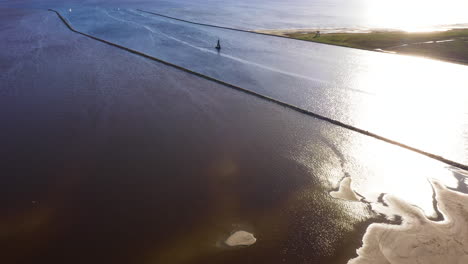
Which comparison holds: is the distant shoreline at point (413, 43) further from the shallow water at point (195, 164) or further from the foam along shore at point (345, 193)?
the foam along shore at point (345, 193)

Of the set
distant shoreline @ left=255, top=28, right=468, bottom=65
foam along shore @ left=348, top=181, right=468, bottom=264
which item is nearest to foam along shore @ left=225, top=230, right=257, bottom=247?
foam along shore @ left=348, top=181, right=468, bottom=264

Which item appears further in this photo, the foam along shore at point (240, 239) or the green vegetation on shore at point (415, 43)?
the green vegetation on shore at point (415, 43)

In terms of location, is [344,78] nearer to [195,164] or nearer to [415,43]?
[195,164]

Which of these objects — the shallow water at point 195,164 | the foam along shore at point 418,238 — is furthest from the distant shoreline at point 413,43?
the foam along shore at point 418,238

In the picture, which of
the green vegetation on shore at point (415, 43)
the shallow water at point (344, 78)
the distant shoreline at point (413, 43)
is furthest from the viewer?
the green vegetation on shore at point (415, 43)

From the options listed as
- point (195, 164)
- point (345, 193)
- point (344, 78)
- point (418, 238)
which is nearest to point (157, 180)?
point (195, 164)

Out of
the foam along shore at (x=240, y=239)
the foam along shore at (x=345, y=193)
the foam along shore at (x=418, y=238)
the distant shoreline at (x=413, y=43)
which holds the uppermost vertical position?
the distant shoreline at (x=413, y=43)
